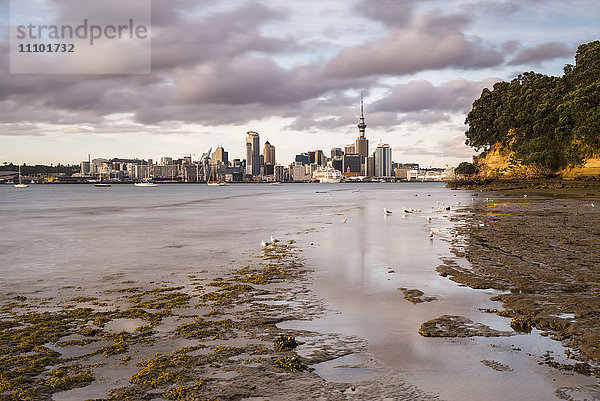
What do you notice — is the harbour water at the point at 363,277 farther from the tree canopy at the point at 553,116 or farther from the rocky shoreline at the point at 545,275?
the tree canopy at the point at 553,116

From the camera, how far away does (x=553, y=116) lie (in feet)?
276

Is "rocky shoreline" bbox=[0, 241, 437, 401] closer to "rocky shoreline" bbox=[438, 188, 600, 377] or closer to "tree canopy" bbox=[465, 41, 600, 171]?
"rocky shoreline" bbox=[438, 188, 600, 377]

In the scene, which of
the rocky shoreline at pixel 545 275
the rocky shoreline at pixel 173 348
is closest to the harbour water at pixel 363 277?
the rocky shoreline at pixel 545 275

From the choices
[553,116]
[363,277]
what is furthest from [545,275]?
[553,116]

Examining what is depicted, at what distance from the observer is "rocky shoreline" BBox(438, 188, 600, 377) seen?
8414mm

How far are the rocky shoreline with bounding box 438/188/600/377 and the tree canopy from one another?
56878 millimetres

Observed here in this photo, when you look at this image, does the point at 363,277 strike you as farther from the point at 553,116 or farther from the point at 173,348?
the point at 553,116

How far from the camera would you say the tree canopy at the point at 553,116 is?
7288cm

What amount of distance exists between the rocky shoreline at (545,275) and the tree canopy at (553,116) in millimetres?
56878

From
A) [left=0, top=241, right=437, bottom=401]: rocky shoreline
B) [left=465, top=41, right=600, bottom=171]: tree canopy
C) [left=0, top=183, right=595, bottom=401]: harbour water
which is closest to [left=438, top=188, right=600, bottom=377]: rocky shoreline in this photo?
[left=0, top=183, right=595, bottom=401]: harbour water

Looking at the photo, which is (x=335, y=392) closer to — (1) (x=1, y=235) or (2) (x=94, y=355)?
(2) (x=94, y=355)

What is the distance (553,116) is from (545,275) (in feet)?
276

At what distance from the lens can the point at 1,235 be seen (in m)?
31.7

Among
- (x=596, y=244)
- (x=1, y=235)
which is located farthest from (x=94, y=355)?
(x=1, y=235)
